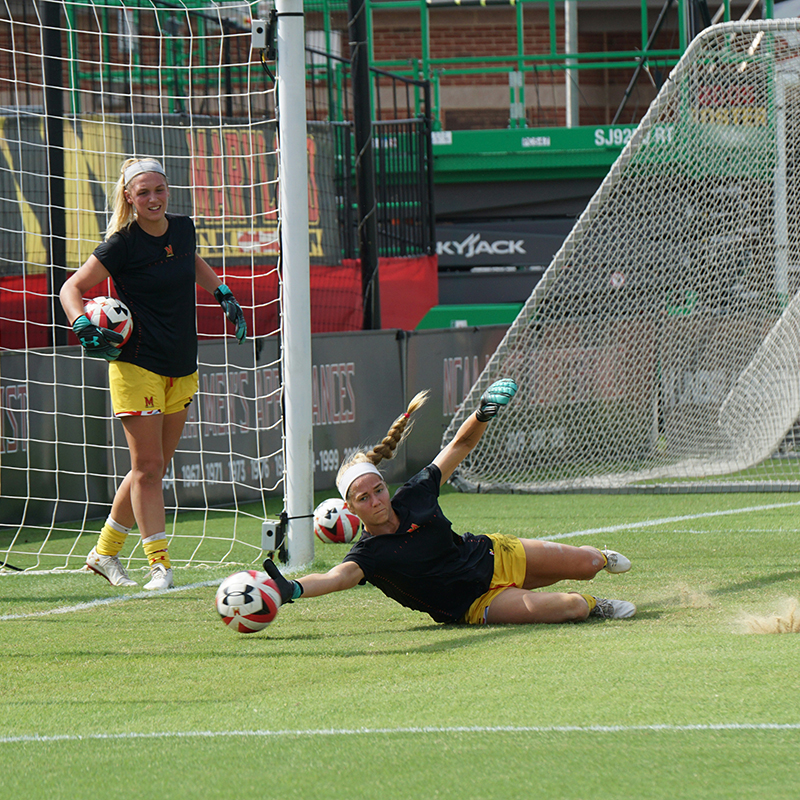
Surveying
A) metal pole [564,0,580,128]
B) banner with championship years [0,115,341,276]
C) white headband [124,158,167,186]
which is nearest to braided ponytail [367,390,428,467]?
white headband [124,158,167,186]

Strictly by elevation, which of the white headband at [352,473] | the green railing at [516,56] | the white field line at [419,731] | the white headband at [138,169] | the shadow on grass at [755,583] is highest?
the green railing at [516,56]

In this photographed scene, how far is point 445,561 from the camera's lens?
5.25 m

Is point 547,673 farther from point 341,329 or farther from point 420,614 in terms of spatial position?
point 341,329

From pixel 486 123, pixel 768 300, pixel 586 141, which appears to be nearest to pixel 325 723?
pixel 768 300

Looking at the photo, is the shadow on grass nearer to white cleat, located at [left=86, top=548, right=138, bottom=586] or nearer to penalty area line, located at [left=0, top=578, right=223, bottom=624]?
penalty area line, located at [left=0, top=578, right=223, bottom=624]

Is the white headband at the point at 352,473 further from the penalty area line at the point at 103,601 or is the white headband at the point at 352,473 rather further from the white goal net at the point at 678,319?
the white goal net at the point at 678,319

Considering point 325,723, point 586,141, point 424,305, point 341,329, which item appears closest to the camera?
point 325,723

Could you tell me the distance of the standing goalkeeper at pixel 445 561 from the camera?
5.12 meters

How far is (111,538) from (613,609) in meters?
2.80

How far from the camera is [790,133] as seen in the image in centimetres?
1054

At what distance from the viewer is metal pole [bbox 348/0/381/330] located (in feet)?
34.2

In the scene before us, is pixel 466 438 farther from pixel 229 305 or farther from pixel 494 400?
pixel 229 305

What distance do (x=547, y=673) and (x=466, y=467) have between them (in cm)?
628

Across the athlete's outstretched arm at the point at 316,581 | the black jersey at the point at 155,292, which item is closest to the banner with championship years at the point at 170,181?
the black jersey at the point at 155,292
